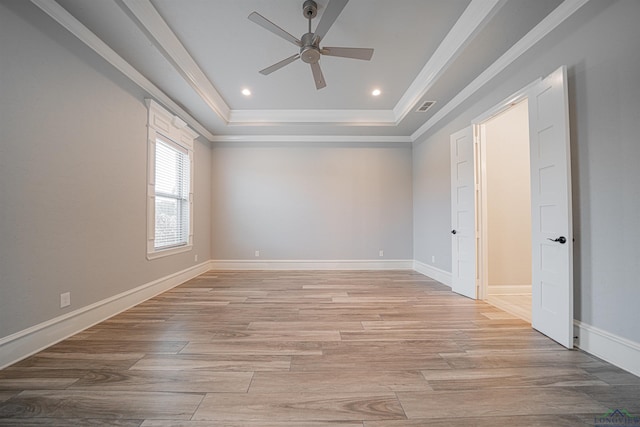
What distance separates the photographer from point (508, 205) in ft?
12.0

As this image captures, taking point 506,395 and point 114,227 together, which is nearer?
point 506,395

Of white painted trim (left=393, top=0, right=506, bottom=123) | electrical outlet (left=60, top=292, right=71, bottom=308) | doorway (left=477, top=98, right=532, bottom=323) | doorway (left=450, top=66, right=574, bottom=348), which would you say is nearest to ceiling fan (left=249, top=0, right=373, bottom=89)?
white painted trim (left=393, top=0, right=506, bottom=123)

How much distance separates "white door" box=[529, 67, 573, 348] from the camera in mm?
2049

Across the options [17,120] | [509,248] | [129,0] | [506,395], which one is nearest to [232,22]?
[129,0]

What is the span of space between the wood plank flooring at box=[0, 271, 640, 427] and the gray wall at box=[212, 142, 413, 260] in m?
2.52

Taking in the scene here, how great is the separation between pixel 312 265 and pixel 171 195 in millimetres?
2932

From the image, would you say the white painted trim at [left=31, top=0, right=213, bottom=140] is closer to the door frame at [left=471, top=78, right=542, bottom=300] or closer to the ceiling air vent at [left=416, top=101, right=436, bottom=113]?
the ceiling air vent at [left=416, top=101, right=436, bottom=113]

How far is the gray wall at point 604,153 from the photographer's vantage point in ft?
5.61

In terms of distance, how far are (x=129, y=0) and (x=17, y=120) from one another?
1308 mm

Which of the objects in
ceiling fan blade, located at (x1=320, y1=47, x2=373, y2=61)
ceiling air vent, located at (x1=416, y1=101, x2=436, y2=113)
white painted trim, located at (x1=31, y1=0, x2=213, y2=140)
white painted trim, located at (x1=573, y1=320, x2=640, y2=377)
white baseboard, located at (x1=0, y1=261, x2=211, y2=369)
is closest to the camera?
white painted trim, located at (x1=573, y1=320, x2=640, y2=377)

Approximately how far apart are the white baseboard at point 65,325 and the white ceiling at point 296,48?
2.53m

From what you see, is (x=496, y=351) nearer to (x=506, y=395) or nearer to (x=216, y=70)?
(x=506, y=395)

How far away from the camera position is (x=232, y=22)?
8.29ft

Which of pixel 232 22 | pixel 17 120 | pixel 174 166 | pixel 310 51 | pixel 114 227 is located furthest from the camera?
pixel 174 166
